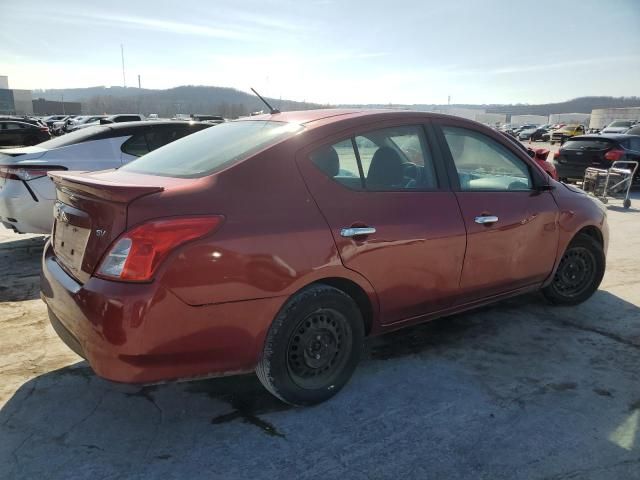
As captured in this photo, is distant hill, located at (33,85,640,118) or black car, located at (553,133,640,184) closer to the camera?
black car, located at (553,133,640,184)

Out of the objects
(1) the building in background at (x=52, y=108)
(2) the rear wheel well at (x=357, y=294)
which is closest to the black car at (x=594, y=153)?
(2) the rear wheel well at (x=357, y=294)

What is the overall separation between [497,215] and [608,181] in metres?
8.96

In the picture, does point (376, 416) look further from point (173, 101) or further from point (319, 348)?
point (173, 101)

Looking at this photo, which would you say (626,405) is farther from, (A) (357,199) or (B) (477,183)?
(A) (357,199)

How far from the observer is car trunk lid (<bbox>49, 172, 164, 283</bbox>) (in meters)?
2.36

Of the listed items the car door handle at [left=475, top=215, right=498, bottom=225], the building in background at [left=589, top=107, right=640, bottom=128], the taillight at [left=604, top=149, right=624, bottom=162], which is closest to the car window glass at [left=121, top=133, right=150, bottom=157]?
the car door handle at [left=475, top=215, right=498, bottom=225]

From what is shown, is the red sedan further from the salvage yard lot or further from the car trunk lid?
the salvage yard lot

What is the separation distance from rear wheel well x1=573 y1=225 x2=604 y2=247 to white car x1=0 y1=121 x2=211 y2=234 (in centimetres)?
515

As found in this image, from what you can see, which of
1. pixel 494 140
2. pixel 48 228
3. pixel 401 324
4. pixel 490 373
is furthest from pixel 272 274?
pixel 48 228

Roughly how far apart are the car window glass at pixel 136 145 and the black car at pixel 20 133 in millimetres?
16135

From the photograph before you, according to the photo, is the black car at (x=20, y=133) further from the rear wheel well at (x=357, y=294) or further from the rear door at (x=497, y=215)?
the rear wheel well at (x=357, y=294)

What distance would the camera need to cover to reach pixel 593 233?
15.0 feet

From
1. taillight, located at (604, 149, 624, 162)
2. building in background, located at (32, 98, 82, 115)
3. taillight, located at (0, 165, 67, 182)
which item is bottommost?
building in background, located at (32, 98, 82, 115)

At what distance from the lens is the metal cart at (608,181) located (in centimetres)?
1059
